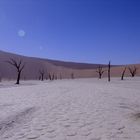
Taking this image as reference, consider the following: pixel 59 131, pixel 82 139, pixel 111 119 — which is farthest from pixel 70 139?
pixel 111 119

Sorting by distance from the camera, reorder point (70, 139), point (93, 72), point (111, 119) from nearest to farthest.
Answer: point (70, 139), point (111, 119), point (93, 72)

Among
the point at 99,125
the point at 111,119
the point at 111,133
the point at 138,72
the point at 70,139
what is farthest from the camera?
the point at 138,72

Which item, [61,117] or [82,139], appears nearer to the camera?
[82,139]

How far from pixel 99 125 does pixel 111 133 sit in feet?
3.32

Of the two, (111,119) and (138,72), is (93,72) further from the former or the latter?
(111,119)

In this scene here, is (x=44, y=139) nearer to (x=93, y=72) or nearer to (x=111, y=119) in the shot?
(x=111, y=119)

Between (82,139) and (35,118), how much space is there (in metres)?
3.19

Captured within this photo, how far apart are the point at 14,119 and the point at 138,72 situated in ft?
376

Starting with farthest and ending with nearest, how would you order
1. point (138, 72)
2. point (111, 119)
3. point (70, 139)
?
point (138, 72)
point (111, 119)
point (70, 139)

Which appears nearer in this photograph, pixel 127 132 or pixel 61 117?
pixel 127 132

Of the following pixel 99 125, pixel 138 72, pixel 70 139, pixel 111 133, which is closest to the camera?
pixel 70 139

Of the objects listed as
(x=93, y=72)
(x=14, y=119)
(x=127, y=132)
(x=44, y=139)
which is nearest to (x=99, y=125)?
(x=127, y=132)

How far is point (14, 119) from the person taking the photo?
8.67 m

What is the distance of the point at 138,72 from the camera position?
386 feet
